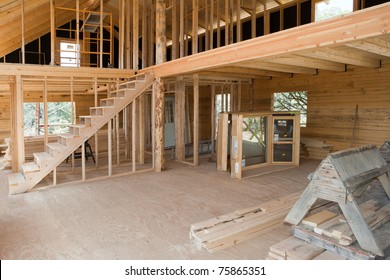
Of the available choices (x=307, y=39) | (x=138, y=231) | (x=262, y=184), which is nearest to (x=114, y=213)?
(x=138, y=231)

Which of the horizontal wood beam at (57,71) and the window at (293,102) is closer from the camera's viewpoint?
the horizontal wood beam at (57,71)

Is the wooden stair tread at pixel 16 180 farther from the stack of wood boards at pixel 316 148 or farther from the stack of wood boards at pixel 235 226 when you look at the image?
the stack of wood boards at pixel 316 148

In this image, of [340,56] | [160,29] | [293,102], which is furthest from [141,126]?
[340,56]

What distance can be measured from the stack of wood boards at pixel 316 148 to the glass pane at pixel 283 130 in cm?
119

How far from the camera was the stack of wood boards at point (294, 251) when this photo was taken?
2.87 m

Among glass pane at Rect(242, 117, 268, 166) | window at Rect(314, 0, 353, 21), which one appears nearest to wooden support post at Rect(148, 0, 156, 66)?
glass pane at Rect(242, 117, 268, 166)

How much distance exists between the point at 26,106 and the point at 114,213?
11430mm

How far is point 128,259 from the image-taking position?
305cm

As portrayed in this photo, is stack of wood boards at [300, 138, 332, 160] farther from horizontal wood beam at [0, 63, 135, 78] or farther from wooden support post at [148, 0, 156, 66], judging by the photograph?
wooden support post at [148, 0, 156, 66]

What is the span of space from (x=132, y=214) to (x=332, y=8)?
714cm

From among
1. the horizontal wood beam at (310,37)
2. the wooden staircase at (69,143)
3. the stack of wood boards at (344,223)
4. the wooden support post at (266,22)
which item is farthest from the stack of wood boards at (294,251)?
the wooden support post at (266,22)

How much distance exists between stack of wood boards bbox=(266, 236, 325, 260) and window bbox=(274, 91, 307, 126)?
6266 millimetres

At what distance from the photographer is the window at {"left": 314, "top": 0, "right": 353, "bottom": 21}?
25.0 feet

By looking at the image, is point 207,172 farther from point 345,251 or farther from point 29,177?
point 345,251
